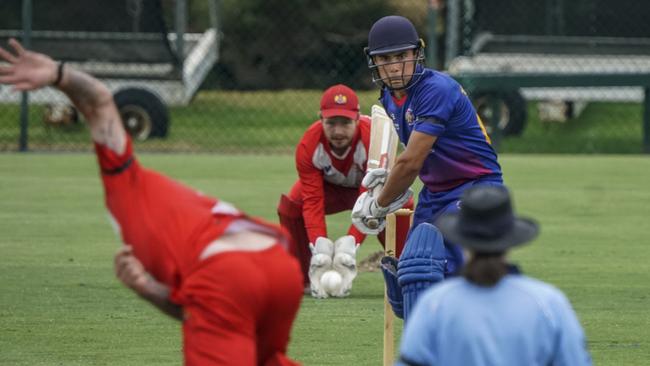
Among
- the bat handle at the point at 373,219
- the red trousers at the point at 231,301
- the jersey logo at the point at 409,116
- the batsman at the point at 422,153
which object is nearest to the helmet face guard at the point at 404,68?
the batsman at the point at 422,153

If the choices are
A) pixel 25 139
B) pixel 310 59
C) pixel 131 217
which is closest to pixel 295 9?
pixel 310 59

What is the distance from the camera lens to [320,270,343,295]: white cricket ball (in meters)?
9.10

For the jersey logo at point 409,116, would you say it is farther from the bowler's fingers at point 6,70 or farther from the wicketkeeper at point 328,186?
the bowler's fingers at point 6,70

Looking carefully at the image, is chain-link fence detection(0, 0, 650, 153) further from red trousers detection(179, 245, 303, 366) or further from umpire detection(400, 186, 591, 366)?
umpire detection(400, 186, 591, 366)

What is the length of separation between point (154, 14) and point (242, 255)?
52.7ft

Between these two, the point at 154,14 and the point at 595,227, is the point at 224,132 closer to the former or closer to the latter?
the point at 154,14

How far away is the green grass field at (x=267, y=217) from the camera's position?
7.47 m

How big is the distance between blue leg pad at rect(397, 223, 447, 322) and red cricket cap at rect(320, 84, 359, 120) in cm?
265

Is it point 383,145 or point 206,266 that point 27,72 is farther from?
point 383,145

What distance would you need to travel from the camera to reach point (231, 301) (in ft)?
14.7

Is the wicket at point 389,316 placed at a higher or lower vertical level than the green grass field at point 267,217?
higher

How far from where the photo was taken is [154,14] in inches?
797

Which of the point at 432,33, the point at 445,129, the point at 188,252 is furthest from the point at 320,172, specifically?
the point at 432,33

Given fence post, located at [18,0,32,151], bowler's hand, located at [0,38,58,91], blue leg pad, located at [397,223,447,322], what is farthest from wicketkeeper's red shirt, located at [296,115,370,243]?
fence post, located at [18,0,32,151]
